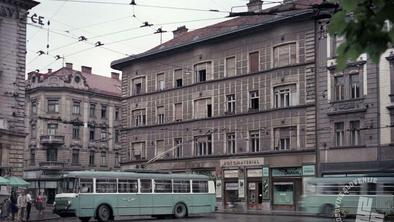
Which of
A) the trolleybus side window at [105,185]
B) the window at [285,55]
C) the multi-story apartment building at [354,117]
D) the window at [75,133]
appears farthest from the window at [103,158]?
the trolleybus side window at [105,185]

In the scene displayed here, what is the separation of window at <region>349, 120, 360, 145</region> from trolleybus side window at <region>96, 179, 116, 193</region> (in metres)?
17.1

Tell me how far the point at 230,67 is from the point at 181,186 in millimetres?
16827

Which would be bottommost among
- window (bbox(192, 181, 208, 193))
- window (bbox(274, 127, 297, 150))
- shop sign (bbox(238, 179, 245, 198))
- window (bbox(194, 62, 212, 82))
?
shop sign (bbox(238, 179, 245, 198))

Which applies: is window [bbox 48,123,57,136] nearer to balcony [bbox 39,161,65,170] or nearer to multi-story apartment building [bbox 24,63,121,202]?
multi-story apartment building [bbox 24,63,121,202]

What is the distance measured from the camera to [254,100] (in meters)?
46.9

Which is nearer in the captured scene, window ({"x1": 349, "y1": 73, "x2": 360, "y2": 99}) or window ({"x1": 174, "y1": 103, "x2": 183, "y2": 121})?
window ({"x1": 349, "y1": 73, "x2": 360, "y2": 99})

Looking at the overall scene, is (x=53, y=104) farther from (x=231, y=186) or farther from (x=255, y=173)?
(x=255, y=173)

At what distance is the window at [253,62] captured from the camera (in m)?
46.8

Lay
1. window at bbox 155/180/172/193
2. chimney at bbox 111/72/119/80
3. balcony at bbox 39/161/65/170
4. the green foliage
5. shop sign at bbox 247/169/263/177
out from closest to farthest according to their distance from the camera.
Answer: the green foliage < window at bbox 155/180/172/193 < shop sign at bbox 247/169/263/177 < balcony at bbox 39/161/65/170 < chimney at bbox 111/72/119/80

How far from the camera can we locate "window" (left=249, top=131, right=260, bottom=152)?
46.1m

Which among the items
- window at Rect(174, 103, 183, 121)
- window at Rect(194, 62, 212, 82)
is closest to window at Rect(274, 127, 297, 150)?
window at Rect(194, 62, 212, 82)

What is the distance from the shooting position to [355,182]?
108 ft

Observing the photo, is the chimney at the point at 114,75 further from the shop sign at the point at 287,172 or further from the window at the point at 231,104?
the shop sign at the point at 287,172

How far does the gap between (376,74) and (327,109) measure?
4.37 metres
